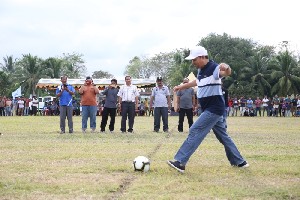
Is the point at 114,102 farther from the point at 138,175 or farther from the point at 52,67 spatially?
the point at 52,67

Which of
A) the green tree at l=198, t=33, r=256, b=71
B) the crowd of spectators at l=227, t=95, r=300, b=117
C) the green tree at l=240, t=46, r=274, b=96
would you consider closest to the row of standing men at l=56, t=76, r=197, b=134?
the crowd of spectators at l=227, t=95, r=300, b=117

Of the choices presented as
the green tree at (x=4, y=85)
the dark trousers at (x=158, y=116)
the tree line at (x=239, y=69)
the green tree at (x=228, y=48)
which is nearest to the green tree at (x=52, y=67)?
the tree line at (x=239, y=69)

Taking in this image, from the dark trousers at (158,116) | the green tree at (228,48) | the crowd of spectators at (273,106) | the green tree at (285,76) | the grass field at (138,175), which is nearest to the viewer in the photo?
the grass field at (138,175)

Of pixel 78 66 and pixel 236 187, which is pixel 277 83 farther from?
pixel 236 187

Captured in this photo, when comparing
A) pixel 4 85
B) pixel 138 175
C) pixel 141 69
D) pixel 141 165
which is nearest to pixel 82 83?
pixel 4 85

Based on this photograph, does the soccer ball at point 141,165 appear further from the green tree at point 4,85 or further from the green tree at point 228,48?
the green tree at point 228,48

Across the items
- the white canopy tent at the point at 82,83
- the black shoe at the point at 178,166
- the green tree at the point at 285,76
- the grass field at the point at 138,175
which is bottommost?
the grass field at the point at 138,175

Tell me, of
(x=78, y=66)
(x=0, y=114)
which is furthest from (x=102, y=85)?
(x=78, y=66)

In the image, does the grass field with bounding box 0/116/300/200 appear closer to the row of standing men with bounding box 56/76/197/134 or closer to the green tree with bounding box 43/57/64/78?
the row of standing men with bounding box 56/76/197/134

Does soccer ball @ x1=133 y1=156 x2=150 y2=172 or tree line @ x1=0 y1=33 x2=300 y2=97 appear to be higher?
tree line @ x1=0 y1=33 x2=300 y2=97

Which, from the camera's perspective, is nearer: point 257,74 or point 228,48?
point 257,74

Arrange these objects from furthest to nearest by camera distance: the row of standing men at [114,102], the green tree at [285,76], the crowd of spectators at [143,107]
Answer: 1. the green tree at [285,76]
2. the crowd of spectators at [143,107]
3. the row of standing men at [114,102]

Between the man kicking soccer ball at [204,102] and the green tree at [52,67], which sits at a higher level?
the green tree at [52,67]

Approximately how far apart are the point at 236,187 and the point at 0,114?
127ft
